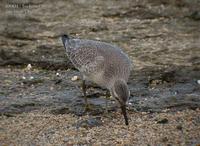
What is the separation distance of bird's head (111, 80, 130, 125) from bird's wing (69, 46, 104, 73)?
0.52 meters

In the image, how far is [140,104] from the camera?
895 cm

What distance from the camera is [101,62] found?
342 inches

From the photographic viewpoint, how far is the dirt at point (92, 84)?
8.13 m

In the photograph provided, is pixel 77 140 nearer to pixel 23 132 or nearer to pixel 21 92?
pixel 23 132

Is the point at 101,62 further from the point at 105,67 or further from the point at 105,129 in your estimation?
the point at 105,129

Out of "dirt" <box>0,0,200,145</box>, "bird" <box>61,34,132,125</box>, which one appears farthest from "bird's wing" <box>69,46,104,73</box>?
"dirt" <box>0,0,200,145</box>

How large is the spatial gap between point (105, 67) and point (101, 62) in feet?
0.31

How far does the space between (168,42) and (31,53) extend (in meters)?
2.23

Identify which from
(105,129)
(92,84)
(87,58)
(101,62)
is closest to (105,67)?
(101,62)

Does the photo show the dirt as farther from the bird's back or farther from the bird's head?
the bird's back

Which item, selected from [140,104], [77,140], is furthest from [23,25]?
[77,140]

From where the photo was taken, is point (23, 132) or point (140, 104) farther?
point (140, 104)

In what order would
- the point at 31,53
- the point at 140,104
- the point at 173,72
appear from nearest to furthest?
the point at 140,104
the point at 173,72
the point at 31,53

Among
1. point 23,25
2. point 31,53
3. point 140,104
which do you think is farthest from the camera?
point 23,25
